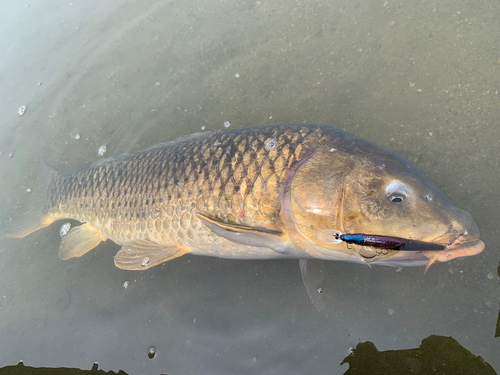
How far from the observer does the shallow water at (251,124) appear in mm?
2256

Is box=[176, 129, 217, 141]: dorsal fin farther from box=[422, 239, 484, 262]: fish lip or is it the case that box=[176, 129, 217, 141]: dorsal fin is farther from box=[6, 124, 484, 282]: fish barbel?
box=[422, 239, 484, 262]: fish lip

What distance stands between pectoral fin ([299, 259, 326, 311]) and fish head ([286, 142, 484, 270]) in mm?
Answer: 481

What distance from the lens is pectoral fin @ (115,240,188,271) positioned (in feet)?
7.69

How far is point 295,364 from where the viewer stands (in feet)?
7.38

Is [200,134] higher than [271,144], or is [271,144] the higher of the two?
[271,144]

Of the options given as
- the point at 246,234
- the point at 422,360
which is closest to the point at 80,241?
the point at 246,234

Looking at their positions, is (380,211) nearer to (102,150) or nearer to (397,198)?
(397,198)

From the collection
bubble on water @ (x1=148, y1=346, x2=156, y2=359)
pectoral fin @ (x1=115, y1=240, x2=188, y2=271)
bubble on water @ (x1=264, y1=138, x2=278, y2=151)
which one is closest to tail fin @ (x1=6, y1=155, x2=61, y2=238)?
pectoral fin @ (x1=115, y1=240, x2=188, y2=271)

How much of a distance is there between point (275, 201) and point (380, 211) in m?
0.65

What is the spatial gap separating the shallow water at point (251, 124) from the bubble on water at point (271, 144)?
118 cm

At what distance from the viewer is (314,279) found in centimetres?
237

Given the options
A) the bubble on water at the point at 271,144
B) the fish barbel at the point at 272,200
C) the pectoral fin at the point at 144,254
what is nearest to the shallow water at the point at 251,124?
the pectoral fin at the point at 144,254

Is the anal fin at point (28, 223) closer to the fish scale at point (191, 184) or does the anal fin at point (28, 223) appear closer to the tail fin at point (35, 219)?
the tail fin at point (35, 219)

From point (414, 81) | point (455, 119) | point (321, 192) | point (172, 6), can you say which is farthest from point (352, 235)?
point (172, 6)
